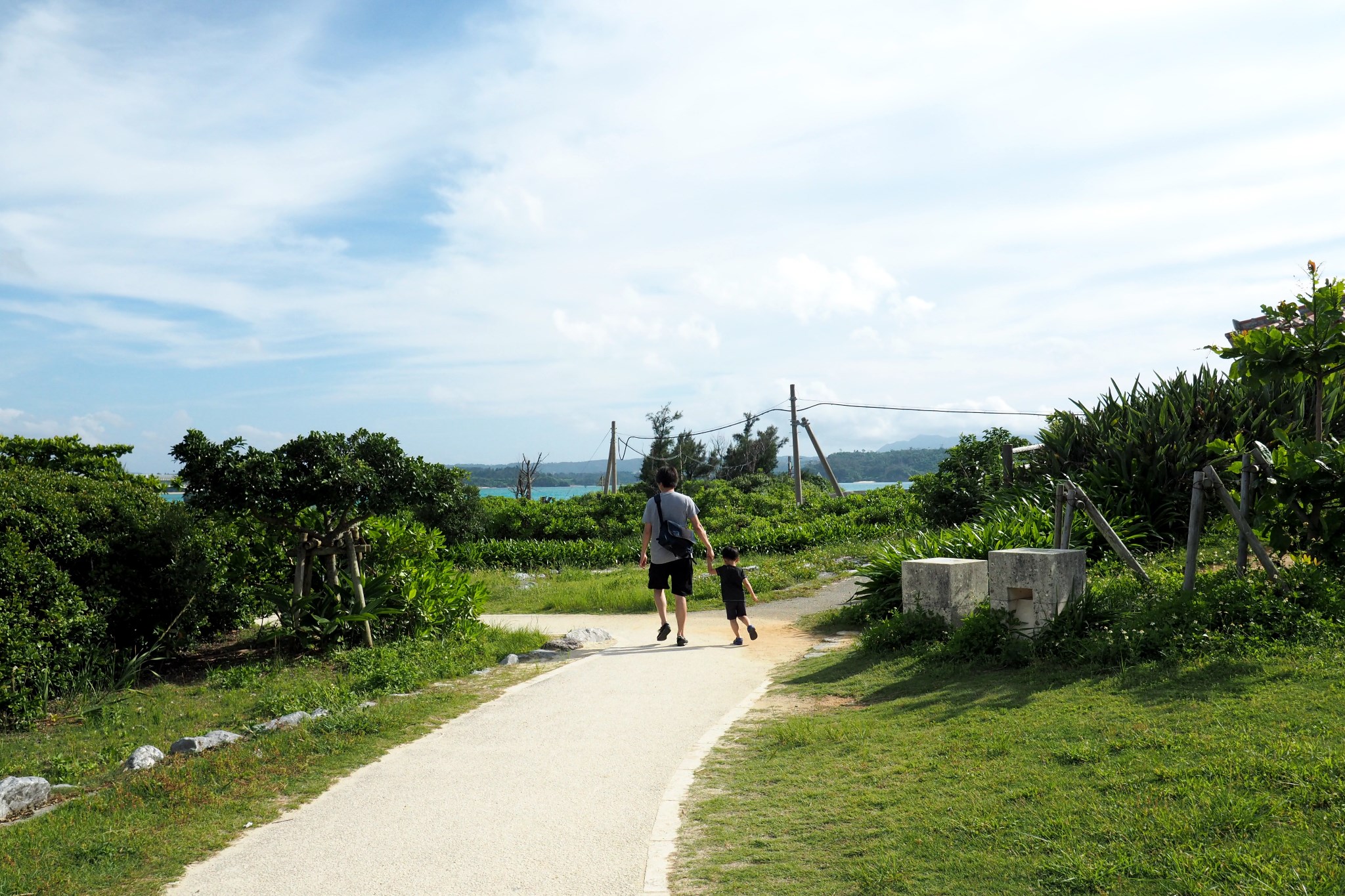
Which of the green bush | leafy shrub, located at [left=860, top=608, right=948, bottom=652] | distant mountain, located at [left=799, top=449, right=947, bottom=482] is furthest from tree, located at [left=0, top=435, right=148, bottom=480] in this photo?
distant mountain, located at [left=799, top=449, right=947, bottom=482]

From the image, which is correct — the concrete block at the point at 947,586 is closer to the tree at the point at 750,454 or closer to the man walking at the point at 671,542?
the man walking at the point at 671,542

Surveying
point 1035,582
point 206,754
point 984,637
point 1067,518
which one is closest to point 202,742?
point 206,754

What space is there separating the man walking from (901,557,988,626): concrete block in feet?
6.50

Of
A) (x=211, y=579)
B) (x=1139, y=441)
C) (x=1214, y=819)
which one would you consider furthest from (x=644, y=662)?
(x=1139, y=441)

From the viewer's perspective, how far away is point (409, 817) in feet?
16.0

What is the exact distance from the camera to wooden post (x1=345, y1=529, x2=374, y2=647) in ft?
33.0

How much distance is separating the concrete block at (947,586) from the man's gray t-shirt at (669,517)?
225 centimetres

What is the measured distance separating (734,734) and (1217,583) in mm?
3876

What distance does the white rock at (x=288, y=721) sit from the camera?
22.6 ft

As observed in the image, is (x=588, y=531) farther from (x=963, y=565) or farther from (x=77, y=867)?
(x=77, y=867)

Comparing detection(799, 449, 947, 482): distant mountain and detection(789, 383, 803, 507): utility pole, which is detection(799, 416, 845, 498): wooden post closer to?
detection(789, 383, 803, 507): utility pole

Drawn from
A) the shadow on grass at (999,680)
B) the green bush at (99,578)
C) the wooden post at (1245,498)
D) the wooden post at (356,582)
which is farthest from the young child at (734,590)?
the green bush at (99,578)

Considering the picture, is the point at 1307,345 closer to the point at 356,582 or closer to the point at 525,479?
the point at 356,582

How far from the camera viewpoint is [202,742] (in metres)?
6.50
